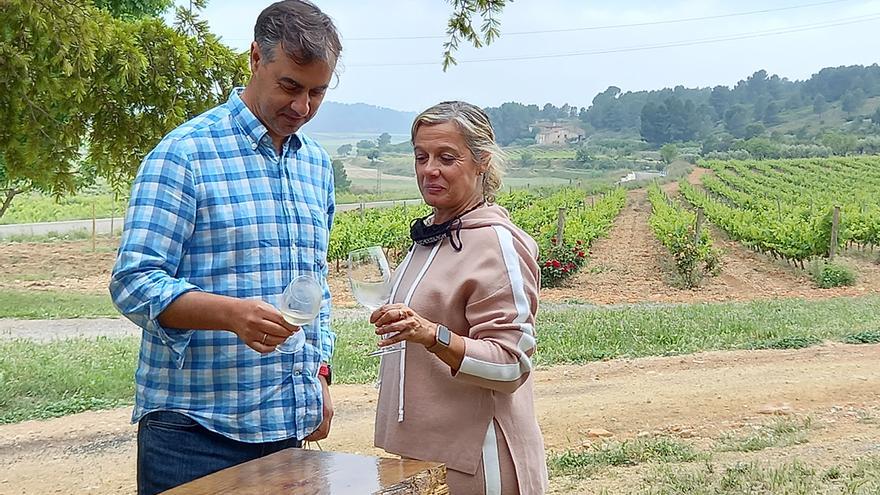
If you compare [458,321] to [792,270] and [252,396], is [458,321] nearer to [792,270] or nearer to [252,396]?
[252,396]

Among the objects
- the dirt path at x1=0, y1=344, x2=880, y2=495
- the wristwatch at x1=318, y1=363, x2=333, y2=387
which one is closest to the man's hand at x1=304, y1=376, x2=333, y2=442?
the wristwatch at x1=318, y1=363, x2=333, y2=387

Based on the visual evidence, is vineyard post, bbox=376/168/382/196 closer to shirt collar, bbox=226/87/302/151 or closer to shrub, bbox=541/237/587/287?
shrub, bbox=541/237/587/287

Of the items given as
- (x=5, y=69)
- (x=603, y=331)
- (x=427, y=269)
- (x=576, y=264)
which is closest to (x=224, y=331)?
(x=427, y=269)

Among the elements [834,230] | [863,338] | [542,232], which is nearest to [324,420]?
[863,338]

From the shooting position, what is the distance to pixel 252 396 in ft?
6.59

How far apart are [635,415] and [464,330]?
5028mm

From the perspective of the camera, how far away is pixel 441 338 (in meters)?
1.99

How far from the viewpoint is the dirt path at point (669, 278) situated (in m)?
16.3

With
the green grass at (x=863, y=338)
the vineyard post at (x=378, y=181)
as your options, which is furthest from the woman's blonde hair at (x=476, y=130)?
the vineyard post at (x=378, y=181)

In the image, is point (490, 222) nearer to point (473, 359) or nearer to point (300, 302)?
point (473, 359)

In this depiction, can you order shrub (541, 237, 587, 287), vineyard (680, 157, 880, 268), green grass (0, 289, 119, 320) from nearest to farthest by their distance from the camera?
green grass (0, 289, 119, 320), shrub (541, 237, 587, 287), vineyard (680, 157, 880, 268)

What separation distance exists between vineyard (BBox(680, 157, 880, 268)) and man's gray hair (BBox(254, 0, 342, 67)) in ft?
62.1

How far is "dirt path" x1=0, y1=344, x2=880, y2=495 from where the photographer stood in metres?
5.50

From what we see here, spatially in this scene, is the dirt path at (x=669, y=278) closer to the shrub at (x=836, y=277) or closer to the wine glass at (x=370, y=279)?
the shrub at (x=836, y=277)
